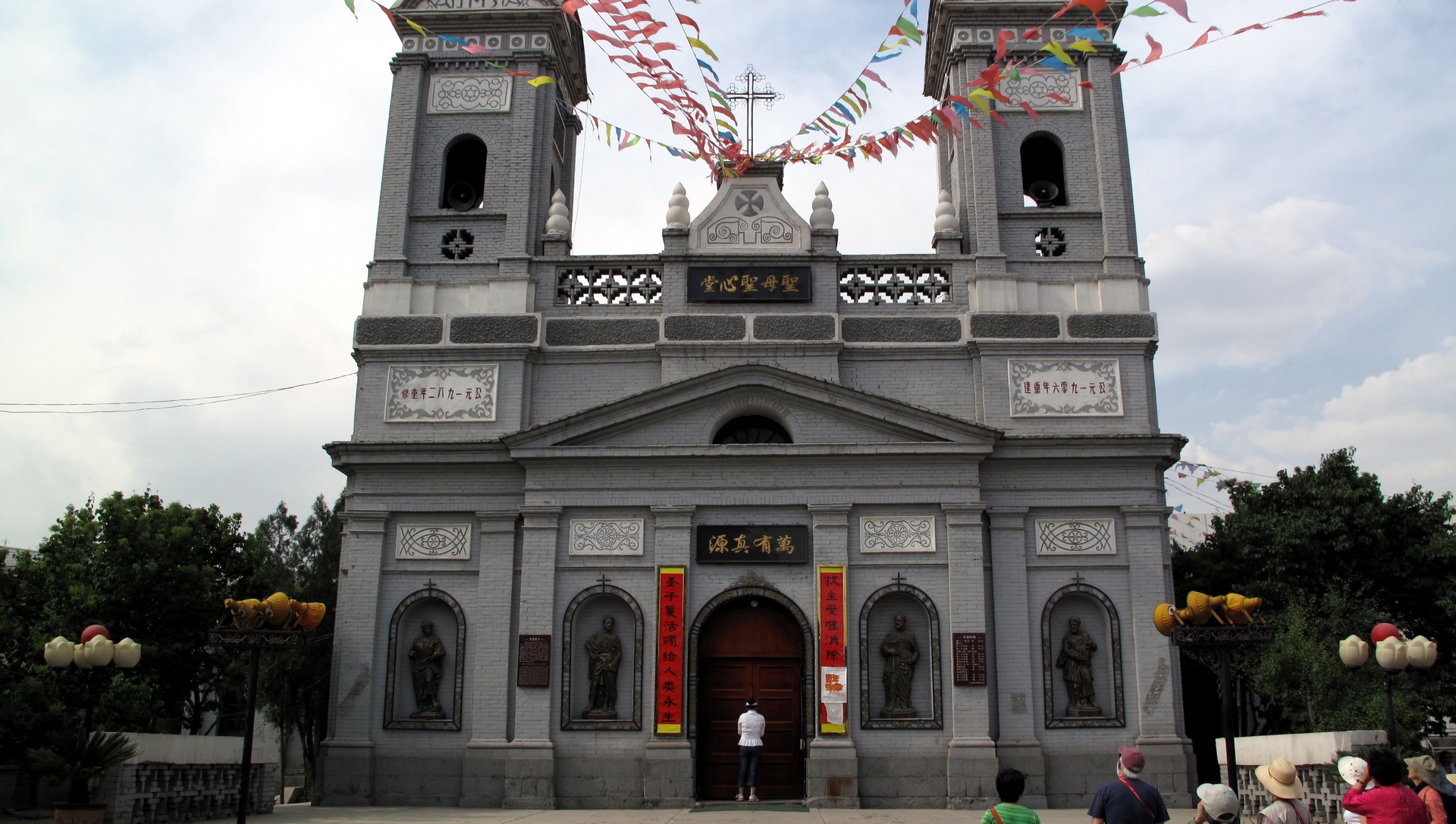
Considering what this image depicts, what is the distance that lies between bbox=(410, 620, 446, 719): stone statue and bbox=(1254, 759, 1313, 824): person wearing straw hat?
14830 millimetres

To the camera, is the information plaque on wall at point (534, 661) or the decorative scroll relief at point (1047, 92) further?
the decorative scroll relief at point (1047, 92)

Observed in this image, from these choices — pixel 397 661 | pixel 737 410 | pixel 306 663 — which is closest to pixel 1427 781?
pixel 737 410

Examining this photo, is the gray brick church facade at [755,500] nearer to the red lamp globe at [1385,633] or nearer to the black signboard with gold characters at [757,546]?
the black signboard with gold characters at [757,546]

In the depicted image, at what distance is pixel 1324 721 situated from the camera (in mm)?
19438

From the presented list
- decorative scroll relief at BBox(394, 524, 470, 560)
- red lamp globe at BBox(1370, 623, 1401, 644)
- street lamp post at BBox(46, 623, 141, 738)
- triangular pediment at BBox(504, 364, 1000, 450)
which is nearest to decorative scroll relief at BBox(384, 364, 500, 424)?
triangular pediment at BBox(504, 364, 1000, 450)

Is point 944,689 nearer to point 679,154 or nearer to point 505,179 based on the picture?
point 679,154

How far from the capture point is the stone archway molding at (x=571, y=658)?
1909cm

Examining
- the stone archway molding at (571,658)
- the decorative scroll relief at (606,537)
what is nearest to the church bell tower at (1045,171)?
the decorative scroll relief at (606,537)

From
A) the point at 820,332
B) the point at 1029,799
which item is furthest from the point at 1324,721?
the point at 820,332

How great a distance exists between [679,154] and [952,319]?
5.91 meters

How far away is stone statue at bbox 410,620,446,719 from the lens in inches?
779

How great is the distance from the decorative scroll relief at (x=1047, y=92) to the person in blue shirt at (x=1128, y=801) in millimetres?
16925

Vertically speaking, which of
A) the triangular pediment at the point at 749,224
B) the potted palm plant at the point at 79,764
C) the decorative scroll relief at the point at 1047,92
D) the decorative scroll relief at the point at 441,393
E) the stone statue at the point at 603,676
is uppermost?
the decorative scroll relief at the point at 1047,92

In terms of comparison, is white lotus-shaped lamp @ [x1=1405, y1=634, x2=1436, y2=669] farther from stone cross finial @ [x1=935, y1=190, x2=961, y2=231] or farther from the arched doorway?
stone cross finial @ [x1=935, y1=190, x2=961, y2=231]
